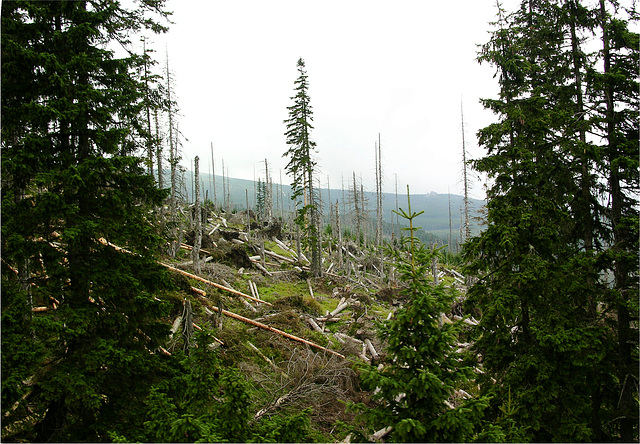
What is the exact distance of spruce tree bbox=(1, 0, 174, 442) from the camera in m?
4.48

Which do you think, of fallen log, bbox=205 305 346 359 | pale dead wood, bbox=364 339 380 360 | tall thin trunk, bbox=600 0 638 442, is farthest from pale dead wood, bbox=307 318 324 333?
tall thin trunk, bbox=600 0 638 442

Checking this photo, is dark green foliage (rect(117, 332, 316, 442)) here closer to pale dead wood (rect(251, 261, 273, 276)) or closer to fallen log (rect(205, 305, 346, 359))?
fallen log (rect(205, 305, 346, 359))

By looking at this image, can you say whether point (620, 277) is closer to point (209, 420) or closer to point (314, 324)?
point (209, 420)

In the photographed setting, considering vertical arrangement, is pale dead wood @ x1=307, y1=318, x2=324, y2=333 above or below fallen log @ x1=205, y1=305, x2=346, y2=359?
below

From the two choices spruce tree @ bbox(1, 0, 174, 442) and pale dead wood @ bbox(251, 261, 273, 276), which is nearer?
spruce tree @ bbox(1, 0, 174, 442)

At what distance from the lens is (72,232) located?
4.54 metres

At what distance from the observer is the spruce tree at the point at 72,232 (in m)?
4.48

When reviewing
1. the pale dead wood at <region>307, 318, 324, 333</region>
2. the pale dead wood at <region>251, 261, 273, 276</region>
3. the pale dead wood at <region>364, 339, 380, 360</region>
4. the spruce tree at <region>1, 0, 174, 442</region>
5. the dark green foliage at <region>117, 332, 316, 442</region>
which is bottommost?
the pale dead wood at <region>364, 339, 380, 360</region>

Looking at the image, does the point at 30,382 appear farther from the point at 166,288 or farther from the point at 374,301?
the point at 374,301

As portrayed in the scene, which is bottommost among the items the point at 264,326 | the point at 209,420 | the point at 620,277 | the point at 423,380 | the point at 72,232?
the point at 264,326

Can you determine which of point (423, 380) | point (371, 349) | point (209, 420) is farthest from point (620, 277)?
point (209, 420)

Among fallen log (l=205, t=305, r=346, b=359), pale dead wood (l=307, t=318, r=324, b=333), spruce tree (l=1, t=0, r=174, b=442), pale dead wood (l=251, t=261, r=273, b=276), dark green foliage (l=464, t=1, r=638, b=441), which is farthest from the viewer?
pale dead wood (l=251, t=261, r=273, b=276)

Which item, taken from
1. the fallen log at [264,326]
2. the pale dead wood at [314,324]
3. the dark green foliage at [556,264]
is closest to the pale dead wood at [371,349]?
the fallen log at [264,326]

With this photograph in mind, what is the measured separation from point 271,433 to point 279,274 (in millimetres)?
16754
